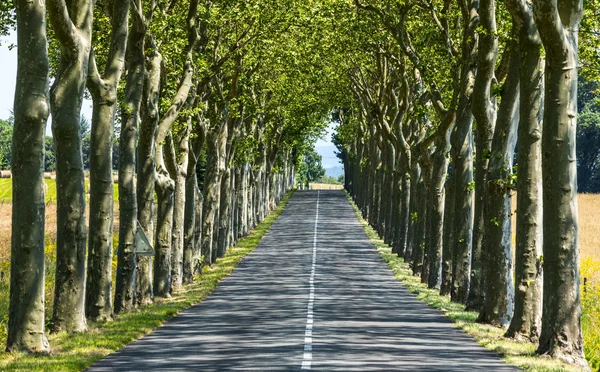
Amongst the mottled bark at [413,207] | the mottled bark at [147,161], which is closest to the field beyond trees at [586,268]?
the mottled bark at [147,161]

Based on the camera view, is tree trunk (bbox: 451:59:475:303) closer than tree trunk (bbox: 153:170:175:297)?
Yes

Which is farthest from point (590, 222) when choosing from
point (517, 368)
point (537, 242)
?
point (517, 368)

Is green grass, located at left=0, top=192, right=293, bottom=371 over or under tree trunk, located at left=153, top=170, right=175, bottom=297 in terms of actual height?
under

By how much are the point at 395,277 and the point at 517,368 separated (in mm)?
24804

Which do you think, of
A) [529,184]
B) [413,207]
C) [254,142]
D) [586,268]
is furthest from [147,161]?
[254,142]

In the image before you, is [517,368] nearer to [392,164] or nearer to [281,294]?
[281,294]

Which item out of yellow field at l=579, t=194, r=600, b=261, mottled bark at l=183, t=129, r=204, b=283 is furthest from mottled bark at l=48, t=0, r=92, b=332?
yellow field at l=579, t=194, r=600, b=261

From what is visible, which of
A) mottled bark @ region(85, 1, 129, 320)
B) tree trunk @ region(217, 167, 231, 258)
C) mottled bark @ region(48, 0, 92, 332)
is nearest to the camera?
mottled bark @ region(48, 0, 92, 332)

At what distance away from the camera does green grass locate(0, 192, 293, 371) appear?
1531 cm

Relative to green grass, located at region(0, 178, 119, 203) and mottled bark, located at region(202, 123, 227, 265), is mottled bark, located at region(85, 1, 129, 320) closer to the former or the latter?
mottled bark, located at region(202, 123, 227, 265)

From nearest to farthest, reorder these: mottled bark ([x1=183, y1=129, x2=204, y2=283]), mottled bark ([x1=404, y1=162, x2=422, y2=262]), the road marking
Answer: the road marking, mottled bark ([x1=183, y1=129, x2=204, y2=283]), mottled bark ([x1=404, y1=162, x2=422, y2=262])

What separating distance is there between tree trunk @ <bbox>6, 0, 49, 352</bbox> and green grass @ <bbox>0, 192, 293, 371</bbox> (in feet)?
1.74

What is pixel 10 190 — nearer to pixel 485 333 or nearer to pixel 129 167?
pixel 129 167

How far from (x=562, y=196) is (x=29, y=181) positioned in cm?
822
